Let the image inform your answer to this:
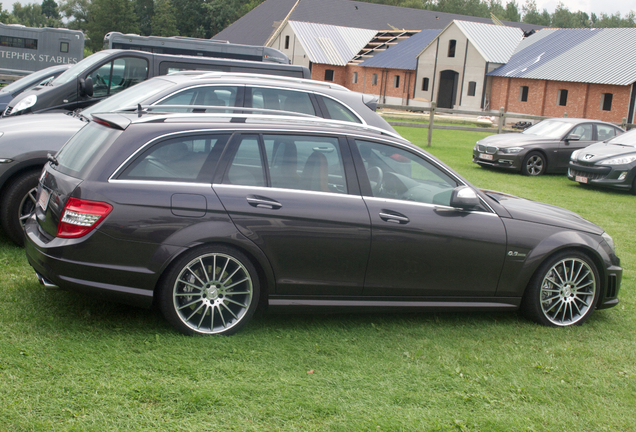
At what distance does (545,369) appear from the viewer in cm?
458

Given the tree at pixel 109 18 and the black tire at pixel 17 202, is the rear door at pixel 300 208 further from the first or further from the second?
the tree at pixel 109 18

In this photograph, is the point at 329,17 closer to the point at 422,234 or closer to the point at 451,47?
the point at 451,47

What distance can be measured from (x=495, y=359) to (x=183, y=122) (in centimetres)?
296

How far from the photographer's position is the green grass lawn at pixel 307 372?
3.61 m

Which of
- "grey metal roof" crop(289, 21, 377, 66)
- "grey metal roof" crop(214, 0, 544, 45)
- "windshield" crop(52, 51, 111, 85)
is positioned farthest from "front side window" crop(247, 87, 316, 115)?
"grey metal roof" crop(214, 0, 544, 45)

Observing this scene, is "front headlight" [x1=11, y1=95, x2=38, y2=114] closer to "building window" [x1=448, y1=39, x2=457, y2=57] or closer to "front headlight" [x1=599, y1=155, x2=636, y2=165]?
"front headlight" [x1=599, y1=155, x2=636, y2=165]

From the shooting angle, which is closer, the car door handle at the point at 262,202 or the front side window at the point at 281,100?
the car door handle at the point at 262,202

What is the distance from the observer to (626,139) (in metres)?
15.5

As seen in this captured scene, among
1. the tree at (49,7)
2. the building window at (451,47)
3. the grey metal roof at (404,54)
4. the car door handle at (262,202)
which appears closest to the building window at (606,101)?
the building window at (451,47)

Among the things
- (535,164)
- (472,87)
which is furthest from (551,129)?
(472,87)

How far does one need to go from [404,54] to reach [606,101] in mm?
19513

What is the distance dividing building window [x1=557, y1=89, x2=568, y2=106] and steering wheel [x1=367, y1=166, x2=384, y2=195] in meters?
38.7

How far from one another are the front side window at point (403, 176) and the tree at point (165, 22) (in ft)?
276

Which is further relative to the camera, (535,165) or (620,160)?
(535,165)
